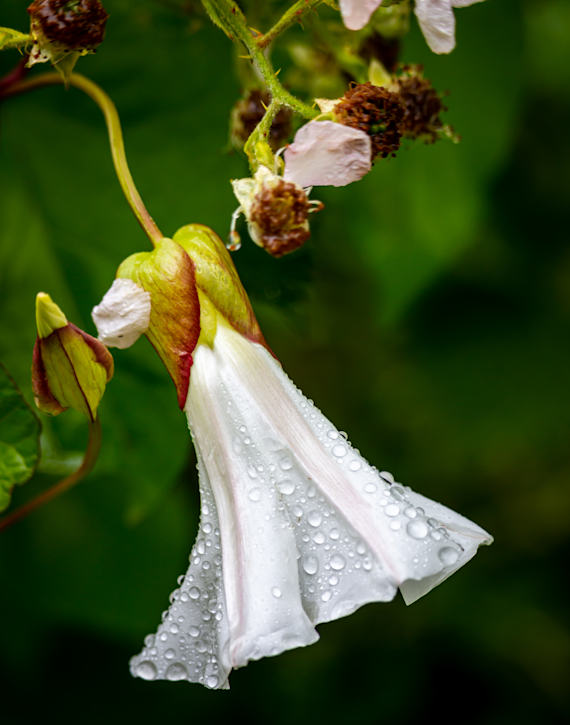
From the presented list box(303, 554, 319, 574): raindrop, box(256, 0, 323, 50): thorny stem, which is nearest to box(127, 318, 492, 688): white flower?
box(303, 554, 319, 574): raindrop

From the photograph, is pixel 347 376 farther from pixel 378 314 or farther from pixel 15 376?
pixel 15 376

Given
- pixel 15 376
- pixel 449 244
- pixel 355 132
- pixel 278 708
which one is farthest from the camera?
pixel 278 708

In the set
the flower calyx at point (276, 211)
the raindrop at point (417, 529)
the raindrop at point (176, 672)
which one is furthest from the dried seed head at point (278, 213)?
the raindrop at point (176, 672)

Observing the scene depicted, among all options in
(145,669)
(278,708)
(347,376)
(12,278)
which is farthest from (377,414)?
(145,669)

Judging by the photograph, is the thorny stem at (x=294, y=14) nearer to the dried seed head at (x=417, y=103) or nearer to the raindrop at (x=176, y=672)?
the dried seed head at (x=417, y=103)

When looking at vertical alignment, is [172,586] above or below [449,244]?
below

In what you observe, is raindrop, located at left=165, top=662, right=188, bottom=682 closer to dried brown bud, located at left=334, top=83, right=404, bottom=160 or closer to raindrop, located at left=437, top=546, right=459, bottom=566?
raindrop, located at left=437, top=546, right=459, bottom=566
